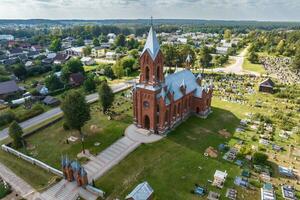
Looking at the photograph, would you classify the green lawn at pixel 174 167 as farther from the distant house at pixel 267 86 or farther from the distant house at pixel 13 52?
the distant house at pixel 13 52

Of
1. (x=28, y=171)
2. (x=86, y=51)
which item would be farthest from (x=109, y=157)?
(x=86, y=51)

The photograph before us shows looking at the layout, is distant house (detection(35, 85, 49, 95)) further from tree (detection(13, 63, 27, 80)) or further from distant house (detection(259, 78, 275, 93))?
distant house (detection(259, 78, 275, 93))

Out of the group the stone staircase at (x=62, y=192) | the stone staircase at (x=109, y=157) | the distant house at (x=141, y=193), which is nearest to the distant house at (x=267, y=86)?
the stone staircase at (x=109, y=157)

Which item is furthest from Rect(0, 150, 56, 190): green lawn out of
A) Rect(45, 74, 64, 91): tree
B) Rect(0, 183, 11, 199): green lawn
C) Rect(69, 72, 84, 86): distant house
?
Rect(69, 72, 84, 86): distant house

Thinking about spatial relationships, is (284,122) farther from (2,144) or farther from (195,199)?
(2,144)

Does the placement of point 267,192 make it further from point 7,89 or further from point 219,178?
point 7,89
